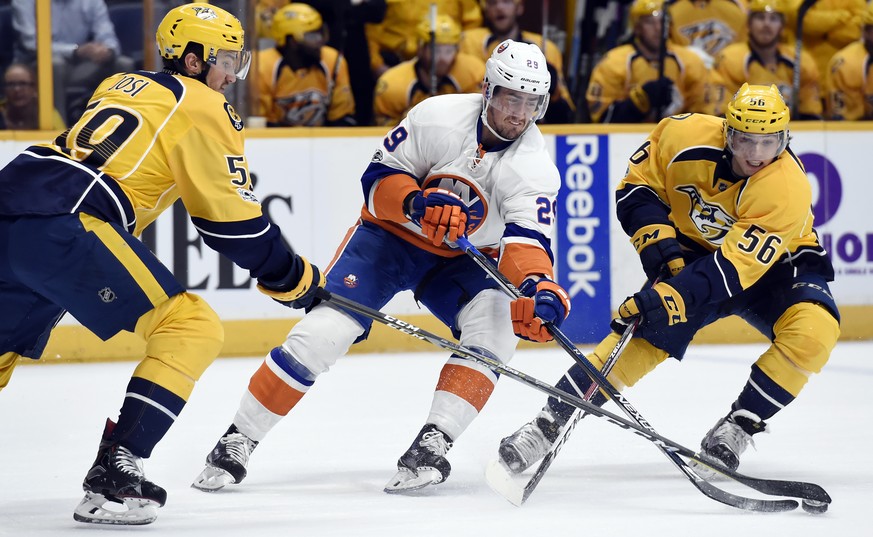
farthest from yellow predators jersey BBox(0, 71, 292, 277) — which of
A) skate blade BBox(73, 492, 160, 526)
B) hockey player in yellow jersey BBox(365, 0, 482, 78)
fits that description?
hockey player in yellow jersey BBox(365, 0, 482, 78)

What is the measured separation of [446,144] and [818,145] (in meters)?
3.34

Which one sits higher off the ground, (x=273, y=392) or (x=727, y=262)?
(x=727, y=262)

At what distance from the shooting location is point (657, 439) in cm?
345

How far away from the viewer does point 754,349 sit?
6.30 metres

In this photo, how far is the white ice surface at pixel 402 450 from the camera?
3096 millimetres

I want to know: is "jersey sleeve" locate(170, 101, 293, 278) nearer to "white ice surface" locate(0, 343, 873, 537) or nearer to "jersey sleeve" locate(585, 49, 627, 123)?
"white ice surface" locate(0, 343, 873, 537)

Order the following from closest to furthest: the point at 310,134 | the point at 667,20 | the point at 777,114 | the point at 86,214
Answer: the point at 86,214 < the point at 777,114 < the point at 310,134 < the point at 667,20

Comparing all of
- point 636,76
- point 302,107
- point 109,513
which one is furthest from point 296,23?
point 109,513

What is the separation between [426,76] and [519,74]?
3.19 meters

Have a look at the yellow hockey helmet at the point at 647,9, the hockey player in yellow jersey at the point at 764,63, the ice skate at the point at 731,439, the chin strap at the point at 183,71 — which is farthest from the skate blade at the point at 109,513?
the hockey player in yellow jersey at the point at 764,63

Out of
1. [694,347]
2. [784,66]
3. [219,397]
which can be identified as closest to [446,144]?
[219,397]

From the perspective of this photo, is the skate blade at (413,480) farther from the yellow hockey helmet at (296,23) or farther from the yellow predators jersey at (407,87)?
the yellow hockey helmet at (296,23)

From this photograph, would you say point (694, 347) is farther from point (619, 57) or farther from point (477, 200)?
point (477, 200)

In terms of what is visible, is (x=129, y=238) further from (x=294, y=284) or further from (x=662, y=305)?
(x=662, y=305)
